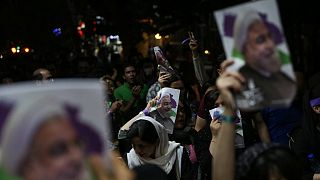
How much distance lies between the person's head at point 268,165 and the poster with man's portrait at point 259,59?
277 mm

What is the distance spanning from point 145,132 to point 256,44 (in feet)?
5.32

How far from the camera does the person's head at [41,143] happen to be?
1.64 m

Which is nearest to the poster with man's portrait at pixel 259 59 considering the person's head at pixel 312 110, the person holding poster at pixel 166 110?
the person's head at pixel 312 110

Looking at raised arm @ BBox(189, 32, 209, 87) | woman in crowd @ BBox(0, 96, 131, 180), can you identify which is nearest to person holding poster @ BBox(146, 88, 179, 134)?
raised arm @ BBox(189, 32, 209, 87)

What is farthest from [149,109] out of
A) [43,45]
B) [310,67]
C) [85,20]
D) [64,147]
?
[85,20]

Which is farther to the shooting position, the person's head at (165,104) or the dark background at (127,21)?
the dark background at (127,21)

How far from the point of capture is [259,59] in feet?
8.04

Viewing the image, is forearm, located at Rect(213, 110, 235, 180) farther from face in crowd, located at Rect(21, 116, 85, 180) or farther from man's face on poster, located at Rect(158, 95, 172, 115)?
man's face on poster, located at Rect(158, 95, 172, 115)

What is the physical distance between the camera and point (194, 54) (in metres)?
6.80

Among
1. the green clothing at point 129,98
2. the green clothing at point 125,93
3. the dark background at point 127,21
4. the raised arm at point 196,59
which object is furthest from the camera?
the dark background at point 127,21

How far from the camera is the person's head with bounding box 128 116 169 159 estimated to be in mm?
3924

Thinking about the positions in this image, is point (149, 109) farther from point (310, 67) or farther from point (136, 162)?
point (310, 67)

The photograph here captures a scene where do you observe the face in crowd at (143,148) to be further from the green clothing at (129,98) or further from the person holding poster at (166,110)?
the green clothing at (129,98)

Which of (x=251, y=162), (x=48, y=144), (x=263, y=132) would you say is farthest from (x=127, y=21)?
(x=48, y=144)
